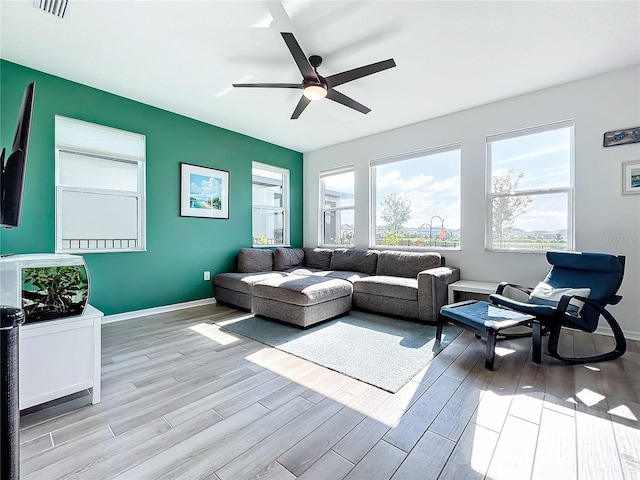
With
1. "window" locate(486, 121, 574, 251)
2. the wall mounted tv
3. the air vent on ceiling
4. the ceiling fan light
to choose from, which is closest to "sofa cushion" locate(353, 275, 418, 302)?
"window" locate(486, 121, 574, 251)

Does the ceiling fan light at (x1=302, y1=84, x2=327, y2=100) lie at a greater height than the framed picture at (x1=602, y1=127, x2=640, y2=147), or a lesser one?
greater

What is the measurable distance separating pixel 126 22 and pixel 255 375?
2.95m

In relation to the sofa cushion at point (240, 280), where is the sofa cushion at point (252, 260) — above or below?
above

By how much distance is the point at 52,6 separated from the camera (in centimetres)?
213

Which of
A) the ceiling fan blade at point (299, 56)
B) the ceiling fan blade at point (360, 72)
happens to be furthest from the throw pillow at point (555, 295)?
the ceiling fan blade at point (299, 56)

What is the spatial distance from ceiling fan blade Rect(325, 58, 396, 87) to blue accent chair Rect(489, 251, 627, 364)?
2.39 m

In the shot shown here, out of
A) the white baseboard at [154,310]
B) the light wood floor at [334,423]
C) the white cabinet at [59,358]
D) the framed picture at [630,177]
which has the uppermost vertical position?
the framed picture at [630,177]

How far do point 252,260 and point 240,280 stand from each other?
2.12 feet

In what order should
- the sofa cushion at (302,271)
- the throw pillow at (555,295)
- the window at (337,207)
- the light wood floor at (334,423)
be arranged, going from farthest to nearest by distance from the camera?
the window at (337,207) < the sofa cushion at (302,271) < the throw pillow at (555,295) < the light wood floor at (334,423)

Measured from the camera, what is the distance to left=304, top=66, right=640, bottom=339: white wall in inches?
116

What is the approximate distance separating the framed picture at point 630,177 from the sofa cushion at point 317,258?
3.77 metres

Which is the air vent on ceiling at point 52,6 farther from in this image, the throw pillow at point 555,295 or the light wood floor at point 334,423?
the throw pillow at point 555,295

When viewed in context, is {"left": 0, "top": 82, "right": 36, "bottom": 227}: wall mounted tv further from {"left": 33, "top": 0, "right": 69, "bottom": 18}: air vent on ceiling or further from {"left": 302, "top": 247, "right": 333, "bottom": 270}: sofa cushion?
{"left": 302, "top": 247, "right": 333, "bottom": 270}: sofa cushion

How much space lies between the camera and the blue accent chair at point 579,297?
2.42 meters
